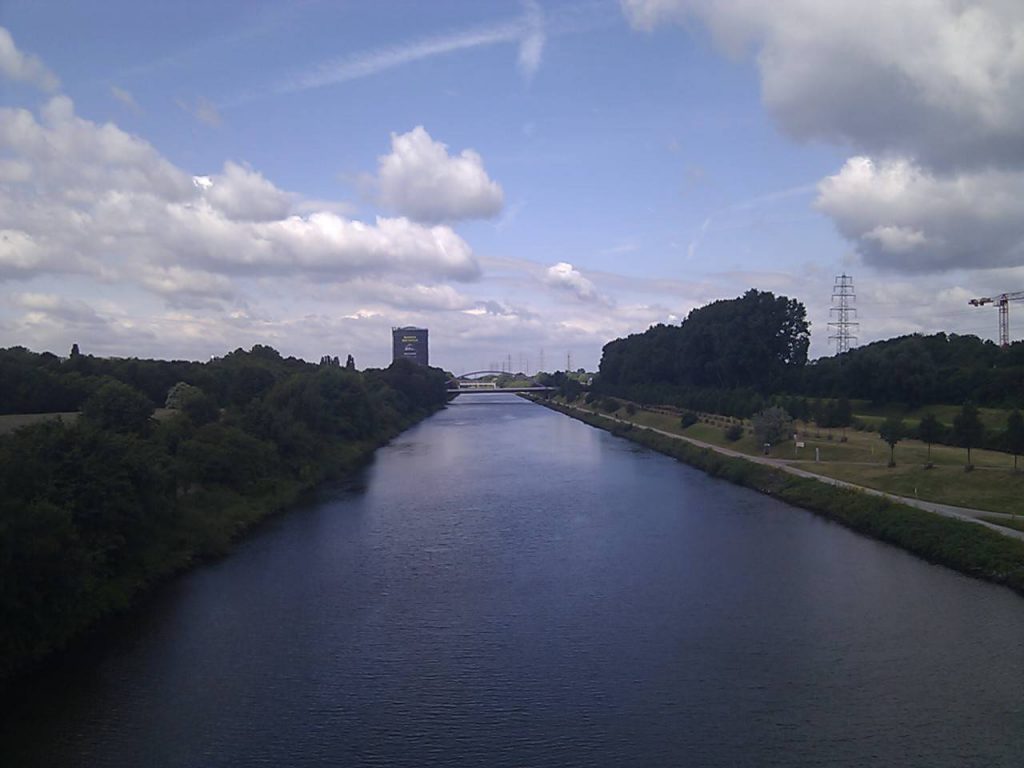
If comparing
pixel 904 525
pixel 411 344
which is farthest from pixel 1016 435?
pixel 411 344

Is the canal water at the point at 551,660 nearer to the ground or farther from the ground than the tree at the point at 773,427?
nearer to the ground

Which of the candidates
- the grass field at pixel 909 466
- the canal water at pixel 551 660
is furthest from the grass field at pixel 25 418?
the grass field at pixel 909 466

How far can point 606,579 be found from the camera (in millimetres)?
12648

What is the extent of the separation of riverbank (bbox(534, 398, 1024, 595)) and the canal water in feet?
1.29

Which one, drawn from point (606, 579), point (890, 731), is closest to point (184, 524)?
point (606, 579)

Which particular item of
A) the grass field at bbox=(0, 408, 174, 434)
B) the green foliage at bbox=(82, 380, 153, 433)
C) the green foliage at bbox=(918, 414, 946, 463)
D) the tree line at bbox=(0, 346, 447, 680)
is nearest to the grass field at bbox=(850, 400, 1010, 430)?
the green foliage at bbox=(918, 414, 946, 463)

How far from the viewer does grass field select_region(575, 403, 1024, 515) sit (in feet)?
52.0

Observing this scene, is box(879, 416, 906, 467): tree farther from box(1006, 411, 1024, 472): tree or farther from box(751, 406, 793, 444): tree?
box(751, 406, 793, 444): tree

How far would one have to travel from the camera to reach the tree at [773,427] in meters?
25.5

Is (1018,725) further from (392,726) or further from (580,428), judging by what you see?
(580,428)

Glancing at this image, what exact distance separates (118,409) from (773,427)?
717 inches

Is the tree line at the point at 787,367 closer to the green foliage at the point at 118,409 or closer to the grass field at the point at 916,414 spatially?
the grass field at the point at 916,414

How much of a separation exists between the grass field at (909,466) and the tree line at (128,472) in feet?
45.0

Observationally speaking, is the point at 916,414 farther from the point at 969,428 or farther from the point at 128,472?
the point at 128,472
